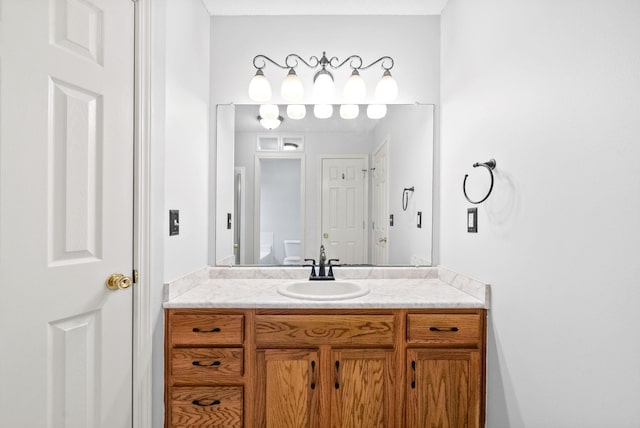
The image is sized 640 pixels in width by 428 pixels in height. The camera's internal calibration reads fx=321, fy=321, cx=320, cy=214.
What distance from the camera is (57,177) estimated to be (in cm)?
110

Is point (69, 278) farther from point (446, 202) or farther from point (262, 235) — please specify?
point (446, 202)

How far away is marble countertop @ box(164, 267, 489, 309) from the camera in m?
1.53

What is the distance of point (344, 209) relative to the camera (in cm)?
215

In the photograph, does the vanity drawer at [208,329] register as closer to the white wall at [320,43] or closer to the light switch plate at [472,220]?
the light switch plate at [472,220]

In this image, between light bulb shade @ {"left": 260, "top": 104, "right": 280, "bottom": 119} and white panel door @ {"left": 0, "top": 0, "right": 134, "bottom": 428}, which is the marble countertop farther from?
light bulb shade @ {"left": 260, "top": 104, "right": 280, "bottom": 119}

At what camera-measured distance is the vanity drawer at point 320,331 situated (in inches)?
60.0

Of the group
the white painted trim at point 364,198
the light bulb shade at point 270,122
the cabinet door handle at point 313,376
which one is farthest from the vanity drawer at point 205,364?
the light bulb shade at point 270,122


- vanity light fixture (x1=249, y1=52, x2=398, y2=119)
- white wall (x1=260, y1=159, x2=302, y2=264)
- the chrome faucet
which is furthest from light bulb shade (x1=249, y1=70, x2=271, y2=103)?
the chrome faucet

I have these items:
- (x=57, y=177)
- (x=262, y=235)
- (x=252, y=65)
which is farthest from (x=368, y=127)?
(x=57, y=177)

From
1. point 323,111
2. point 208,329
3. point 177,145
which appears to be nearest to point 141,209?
point 177,145

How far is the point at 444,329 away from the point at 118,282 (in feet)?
4.78

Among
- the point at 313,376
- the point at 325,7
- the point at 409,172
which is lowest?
the point at 313,376

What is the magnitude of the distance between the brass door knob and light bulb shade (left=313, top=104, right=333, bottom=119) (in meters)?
1.45

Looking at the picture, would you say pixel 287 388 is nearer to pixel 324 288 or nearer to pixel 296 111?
pixel 324 288
